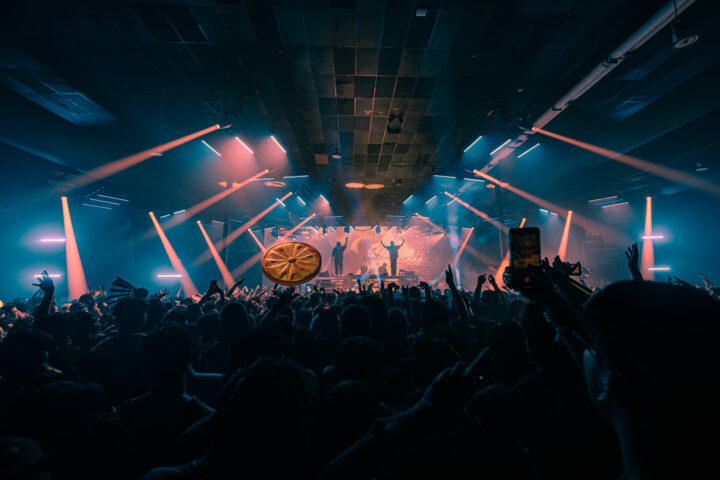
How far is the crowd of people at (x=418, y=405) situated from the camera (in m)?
0.76

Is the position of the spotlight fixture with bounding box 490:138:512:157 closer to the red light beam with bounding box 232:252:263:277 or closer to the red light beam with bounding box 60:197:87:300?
the red light beam with bounding box 60:197:87:300

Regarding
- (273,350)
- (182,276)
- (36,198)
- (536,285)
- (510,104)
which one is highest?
(510,104)

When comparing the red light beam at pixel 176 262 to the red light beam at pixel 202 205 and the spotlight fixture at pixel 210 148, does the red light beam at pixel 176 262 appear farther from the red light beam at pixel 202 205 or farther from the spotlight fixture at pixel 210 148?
the spotlight fixture at pixel 210 148

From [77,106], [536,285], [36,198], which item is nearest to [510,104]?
[536,285]

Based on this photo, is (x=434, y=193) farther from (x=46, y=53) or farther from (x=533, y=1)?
(x=46, y=53)

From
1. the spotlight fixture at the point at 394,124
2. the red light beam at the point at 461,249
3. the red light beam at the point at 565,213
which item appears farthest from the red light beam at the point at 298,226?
the spotlight fixture at the point at 394,124

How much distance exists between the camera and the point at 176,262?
16.1 meters

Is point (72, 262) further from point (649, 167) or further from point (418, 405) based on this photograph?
point (649, 167)

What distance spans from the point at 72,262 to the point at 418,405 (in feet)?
54.5

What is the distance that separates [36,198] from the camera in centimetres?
923

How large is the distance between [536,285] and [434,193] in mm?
15543

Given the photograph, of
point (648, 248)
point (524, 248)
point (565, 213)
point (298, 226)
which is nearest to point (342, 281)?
point (298, 226)

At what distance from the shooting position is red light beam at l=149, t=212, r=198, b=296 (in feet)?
49.3

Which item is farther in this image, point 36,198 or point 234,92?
point 36,198
